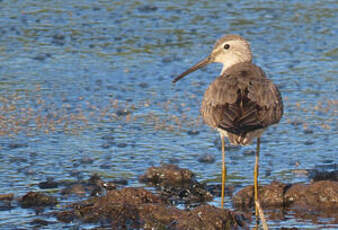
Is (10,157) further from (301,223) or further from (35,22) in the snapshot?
(35,22)

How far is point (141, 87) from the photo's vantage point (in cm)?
873

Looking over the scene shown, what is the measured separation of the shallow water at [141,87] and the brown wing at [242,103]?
0.75 metres

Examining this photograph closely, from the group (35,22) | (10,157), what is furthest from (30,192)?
(35,22)

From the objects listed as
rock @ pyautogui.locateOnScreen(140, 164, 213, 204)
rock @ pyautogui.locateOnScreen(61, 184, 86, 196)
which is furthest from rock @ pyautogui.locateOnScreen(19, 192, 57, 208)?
rock @ pyautogui.locateOnScreen(140, 164, 213, 204)

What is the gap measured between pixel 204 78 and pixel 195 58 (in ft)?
1.92

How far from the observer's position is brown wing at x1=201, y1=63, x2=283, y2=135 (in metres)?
5.69

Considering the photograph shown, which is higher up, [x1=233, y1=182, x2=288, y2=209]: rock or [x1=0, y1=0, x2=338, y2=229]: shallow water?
[x1=0, y1=0, x2=338, y2=229]: shallow water

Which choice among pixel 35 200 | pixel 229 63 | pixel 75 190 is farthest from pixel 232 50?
pixel 35 200

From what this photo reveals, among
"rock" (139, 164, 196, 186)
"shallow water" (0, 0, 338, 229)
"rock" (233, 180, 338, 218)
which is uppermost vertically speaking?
"shallow water" (0, 0, 338, 229)

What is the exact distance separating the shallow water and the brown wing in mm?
755

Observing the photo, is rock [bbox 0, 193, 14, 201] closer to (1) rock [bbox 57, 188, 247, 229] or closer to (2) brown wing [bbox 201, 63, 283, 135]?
(1) rock [bbox 57, 188, 247, 229]

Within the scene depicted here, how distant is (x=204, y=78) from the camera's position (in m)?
9.04

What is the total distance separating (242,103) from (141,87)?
3.02 meters

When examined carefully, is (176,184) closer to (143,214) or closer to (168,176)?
(168,176)
